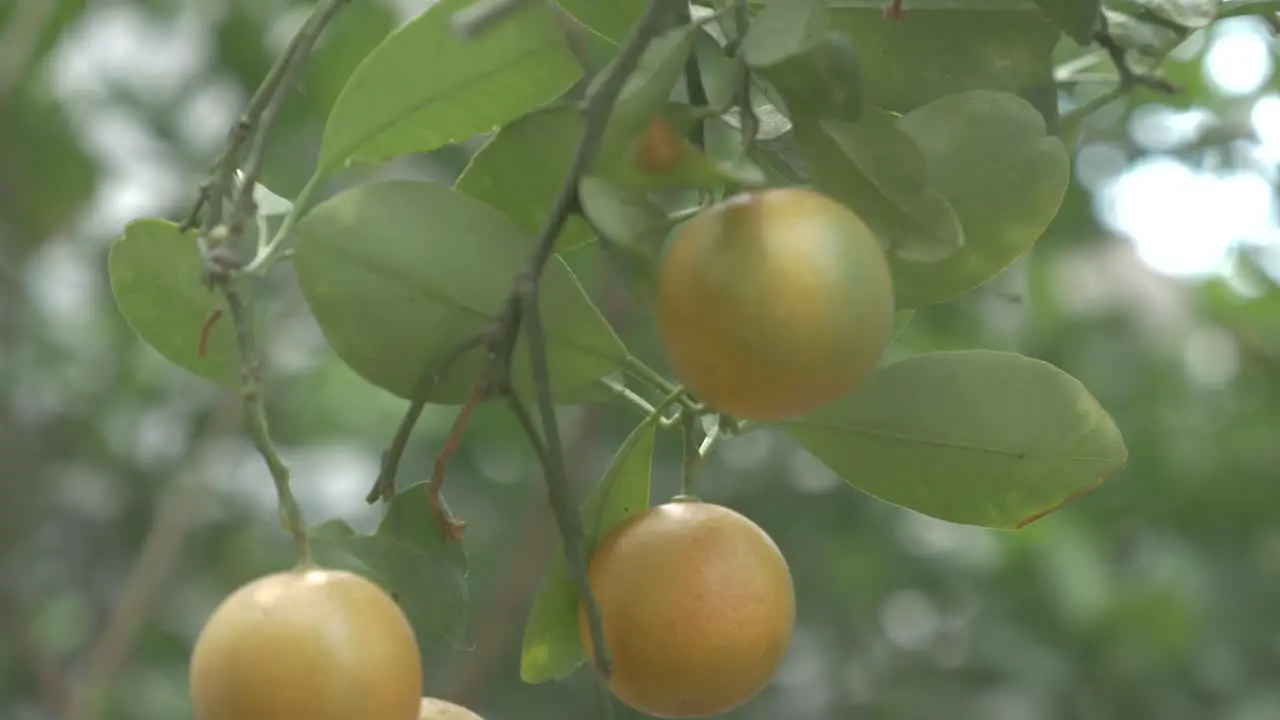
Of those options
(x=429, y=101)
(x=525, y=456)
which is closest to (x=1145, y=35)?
(x=429, y=101)

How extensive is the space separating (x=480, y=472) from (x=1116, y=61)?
878mm

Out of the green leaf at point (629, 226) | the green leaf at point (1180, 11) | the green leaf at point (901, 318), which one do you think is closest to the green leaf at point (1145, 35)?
the green leaf at point (1180, 11)

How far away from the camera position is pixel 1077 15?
1.10 ft

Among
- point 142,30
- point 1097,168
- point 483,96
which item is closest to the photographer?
point 483,96

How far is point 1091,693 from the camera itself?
1150mm

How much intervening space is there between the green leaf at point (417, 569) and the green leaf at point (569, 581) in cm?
3

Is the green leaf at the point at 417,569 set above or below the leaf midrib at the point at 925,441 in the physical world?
above

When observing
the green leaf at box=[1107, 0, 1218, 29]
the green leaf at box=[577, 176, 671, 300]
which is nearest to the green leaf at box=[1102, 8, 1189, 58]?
the green leaf at box=[1107, 0, 1218, 29]

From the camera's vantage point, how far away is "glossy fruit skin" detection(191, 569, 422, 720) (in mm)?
295

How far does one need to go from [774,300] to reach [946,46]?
12cm

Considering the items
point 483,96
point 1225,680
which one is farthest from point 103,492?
point 483,96

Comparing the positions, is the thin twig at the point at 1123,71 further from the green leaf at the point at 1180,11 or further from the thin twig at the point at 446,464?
the thin twig at the point at 446,464

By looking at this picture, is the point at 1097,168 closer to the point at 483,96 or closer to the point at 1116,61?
the point at 1116,61

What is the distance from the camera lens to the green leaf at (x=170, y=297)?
383 millimetres
